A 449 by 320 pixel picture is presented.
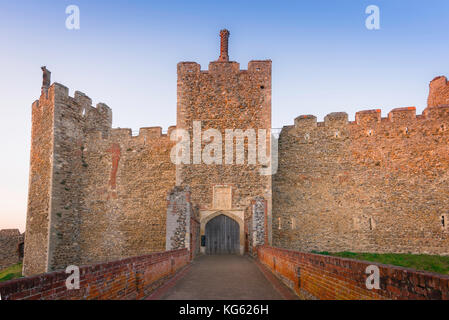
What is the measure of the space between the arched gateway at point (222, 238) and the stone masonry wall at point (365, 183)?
2.80 metres

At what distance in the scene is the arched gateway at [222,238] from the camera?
1855cm

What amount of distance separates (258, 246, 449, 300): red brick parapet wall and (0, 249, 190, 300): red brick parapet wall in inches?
124

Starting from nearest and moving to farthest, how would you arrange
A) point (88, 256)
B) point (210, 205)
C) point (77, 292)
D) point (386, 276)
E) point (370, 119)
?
point (386, 276) → point (77, 292) → point (210, 205) → point (370, 119) → point (88, 256)

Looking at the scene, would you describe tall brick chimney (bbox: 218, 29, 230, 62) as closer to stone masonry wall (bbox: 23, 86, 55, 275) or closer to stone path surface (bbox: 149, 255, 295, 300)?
stone masonry wall (bbox: 23, 86, 55, 275)

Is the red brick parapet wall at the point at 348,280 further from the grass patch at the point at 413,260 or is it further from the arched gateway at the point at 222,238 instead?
the grass patch at the point at 413,260

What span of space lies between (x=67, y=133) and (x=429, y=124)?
796 inches

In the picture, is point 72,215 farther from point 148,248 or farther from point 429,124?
point 429,124

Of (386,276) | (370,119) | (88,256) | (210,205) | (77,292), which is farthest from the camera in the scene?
(88,256)

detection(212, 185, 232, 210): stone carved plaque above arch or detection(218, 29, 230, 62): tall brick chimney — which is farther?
detection(218, 29, 230, 62): tall brick chimney

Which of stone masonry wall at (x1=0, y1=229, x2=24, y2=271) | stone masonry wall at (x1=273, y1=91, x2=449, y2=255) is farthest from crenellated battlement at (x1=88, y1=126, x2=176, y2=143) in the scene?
stone masonry wall at (x1=0, y1=229, x2=24, y2=271)

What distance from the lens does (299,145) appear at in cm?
2078

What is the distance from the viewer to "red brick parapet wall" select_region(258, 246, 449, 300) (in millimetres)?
3348

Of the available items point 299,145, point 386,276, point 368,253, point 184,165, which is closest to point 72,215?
point 184,165

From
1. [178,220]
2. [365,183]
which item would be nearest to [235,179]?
[178,220]
